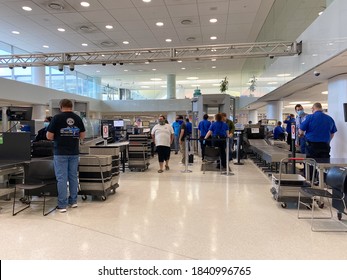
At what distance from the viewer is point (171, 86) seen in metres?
17.9

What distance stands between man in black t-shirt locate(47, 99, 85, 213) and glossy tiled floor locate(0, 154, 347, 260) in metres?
0.40

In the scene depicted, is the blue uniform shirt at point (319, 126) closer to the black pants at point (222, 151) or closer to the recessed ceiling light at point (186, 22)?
the black pants at point (222, 151)

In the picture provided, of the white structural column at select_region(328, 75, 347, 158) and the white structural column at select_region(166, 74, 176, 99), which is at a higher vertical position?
the white structural column at select_region(166, 74, 176, 99)

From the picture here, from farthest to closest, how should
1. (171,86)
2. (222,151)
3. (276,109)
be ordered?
(171,86)
(276,109)
(222,151)

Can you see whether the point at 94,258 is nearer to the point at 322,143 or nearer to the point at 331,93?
the point at 322,143

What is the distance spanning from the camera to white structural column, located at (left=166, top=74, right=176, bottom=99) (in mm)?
17547

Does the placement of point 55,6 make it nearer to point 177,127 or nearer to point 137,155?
point 137,155

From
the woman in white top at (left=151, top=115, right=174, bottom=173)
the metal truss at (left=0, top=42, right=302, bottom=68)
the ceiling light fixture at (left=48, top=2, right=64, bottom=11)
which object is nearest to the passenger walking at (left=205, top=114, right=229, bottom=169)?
the woman in white top at (left=151, top=115, right=174, bottom=173)

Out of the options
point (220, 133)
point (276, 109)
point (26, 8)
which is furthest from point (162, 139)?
point (276, 109)

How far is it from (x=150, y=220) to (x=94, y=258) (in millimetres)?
1125

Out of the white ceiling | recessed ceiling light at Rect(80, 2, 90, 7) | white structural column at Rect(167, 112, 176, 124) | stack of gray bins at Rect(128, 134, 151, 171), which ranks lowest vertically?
stack of gray bins at Rect(128, 134, 151, 171)

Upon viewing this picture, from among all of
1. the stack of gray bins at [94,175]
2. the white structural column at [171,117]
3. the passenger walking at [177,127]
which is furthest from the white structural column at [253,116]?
the stack of gray bins at [94,175]

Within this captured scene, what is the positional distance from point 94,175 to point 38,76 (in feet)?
32.5

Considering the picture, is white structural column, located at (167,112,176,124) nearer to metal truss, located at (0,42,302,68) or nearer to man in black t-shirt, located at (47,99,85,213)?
metal truss, located at (0,42,302,68)
